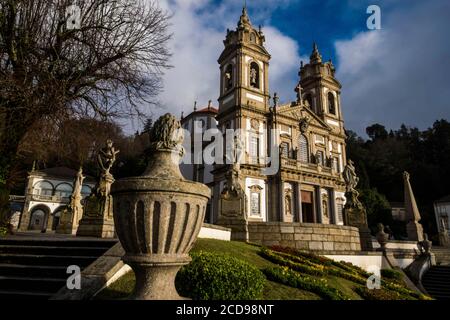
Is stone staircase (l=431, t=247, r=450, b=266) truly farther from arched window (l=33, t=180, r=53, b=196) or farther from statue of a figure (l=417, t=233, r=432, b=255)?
arched window (l=33, t=180, r=53, b=196)

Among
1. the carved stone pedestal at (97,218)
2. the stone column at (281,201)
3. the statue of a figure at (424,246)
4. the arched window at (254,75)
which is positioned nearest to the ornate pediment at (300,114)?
the arched window at (254,75)

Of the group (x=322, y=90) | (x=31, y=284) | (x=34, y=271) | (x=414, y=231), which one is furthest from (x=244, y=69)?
(x=31, y=284)

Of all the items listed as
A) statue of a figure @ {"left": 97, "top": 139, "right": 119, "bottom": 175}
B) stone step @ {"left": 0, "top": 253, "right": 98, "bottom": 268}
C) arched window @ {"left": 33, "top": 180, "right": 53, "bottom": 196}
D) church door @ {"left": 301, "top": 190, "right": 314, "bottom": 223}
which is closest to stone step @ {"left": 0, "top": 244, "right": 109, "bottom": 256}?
stone step @ {"left": 0, "top": 253, "right": 98, "bottom": 268}

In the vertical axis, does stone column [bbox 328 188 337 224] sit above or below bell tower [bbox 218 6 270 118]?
below

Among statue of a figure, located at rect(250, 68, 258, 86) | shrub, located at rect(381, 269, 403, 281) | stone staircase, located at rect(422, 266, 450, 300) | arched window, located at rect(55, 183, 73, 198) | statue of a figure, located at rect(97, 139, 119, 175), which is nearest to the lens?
statue of a figure, located at rect(97, 139, 119, 175)

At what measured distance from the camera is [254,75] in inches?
1374

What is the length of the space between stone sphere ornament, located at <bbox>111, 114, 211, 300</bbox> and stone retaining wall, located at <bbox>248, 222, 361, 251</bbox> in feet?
30.7

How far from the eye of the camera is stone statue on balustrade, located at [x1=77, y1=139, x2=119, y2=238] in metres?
10.4

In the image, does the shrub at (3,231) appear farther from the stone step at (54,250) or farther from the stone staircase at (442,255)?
the stone staircase at (442,255)

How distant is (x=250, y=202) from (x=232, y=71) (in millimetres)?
15078

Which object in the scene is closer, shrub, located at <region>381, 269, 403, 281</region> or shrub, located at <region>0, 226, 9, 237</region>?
shrub, located at <region>0, 226, 9, 237</region>

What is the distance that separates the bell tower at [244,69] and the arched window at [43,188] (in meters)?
34.1
